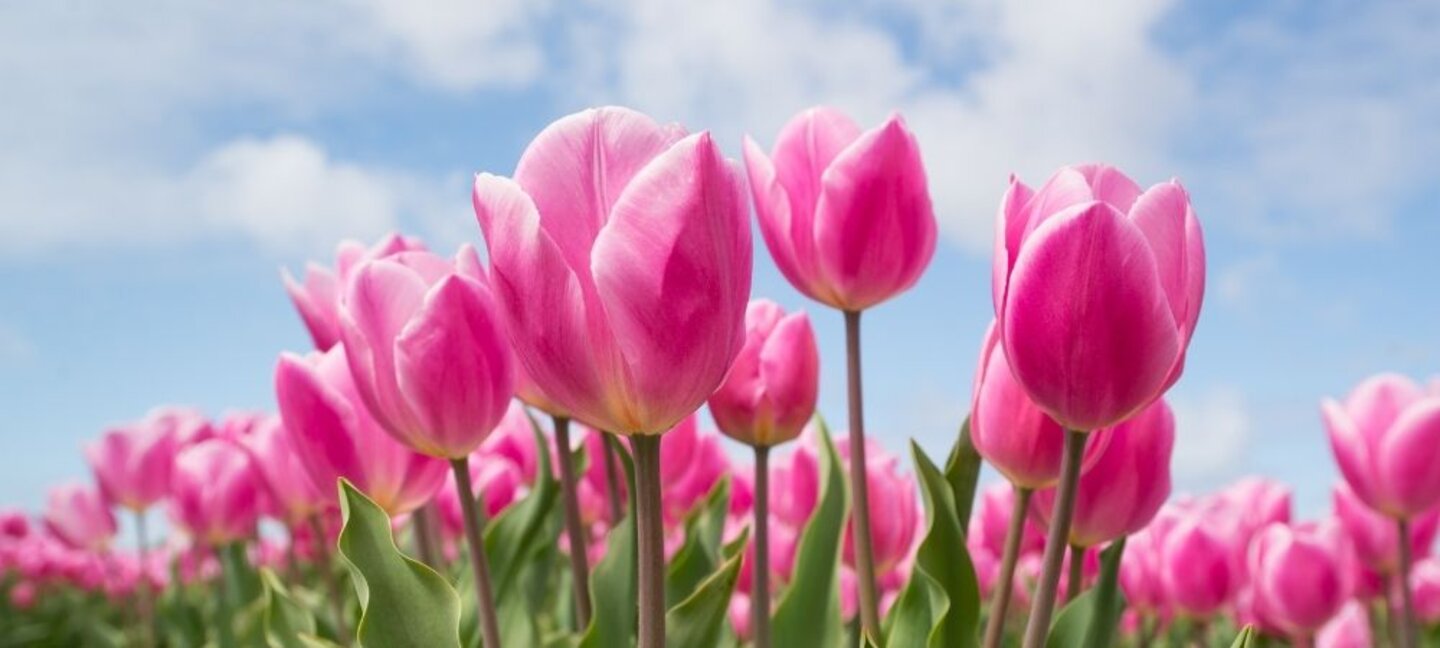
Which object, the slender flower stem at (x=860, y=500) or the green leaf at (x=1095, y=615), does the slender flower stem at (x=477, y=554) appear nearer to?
the slender flower stem at (x=860, y=500)

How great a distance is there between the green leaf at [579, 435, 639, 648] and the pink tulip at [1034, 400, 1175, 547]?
51 centimetres

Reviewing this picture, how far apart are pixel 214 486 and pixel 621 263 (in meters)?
2.33

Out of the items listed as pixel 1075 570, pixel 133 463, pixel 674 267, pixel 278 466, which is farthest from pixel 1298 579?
pixel 133 463

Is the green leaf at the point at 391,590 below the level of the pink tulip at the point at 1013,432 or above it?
below

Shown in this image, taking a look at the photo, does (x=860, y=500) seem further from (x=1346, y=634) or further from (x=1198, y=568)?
(x=1346, y=634)

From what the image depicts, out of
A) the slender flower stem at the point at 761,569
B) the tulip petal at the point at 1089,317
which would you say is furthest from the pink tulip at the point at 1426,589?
the tulip petal at the point at 1089,317

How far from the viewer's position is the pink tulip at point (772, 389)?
1.79 meters

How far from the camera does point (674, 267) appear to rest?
0.99 metres

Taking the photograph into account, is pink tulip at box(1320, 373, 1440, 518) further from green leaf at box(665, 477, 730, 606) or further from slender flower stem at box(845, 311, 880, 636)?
slender flower stem at box(845, 311, 880, 636)

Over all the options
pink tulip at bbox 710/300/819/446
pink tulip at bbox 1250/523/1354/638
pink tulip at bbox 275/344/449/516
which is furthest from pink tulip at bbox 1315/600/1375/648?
pink tulip at bbox 275/344/449/516

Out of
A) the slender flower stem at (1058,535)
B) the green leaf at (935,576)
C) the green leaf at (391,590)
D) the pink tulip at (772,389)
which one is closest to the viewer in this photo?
the slender flower stem at (1058,535)

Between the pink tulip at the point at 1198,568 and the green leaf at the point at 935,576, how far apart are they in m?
1.07

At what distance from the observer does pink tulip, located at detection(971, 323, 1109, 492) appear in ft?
4.40

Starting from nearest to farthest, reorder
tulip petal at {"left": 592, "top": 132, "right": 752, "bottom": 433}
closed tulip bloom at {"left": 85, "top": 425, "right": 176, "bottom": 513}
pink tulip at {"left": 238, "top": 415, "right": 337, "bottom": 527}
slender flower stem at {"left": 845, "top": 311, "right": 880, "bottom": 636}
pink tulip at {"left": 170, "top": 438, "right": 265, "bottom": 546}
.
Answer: tulip petal at {"left": 592, "top": 132, "right": 752, "bottom": 433} < slender flower stem at {"left": 845, "top": 311, "right": 880, "bottom": 636} < pink tulip at {"left": 238, "top": 415, "right": 337, "bottom": 527} < pink tulip at {"left": 170, "top": 438, "right": 265, "bottom": 546} < closed tulip bloom at {"left": 85, "top": 425, "right": 176, "bottom": 513}
